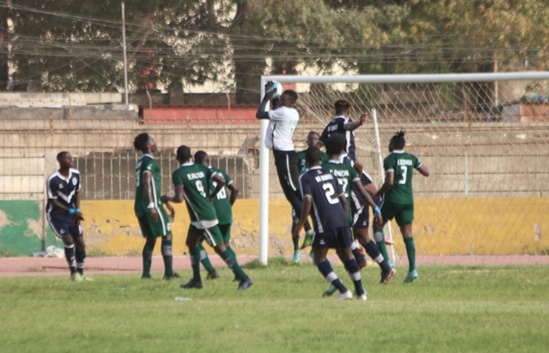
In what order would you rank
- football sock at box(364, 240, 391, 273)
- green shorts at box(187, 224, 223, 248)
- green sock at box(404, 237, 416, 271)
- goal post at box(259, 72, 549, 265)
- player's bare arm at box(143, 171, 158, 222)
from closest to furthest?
green shorts at box(187, 224, 223, 248) → football sock at box(364, 240, 391, 273) → green sock at box(404, 237, 416, 271) → player's bare arm at box(143, 171, 158, 222) → goal post at box(259, 72, 549, 265)

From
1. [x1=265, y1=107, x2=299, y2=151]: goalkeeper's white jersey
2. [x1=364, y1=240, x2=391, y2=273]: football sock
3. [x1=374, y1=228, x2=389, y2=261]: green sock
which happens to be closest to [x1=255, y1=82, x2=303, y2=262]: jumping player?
[x1=265, y1=107, x2=299, y2=151]: goalkeeper's white jersey

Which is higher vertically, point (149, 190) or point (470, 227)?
point (149, 190)

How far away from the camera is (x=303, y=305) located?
459 inches

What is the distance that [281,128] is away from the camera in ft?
51.9

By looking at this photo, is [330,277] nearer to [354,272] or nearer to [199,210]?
[354,272]

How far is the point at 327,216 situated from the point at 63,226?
5200mm

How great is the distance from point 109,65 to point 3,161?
24.3 m

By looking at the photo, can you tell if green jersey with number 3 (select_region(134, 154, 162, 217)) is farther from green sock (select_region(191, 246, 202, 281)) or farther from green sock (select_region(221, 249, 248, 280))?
green sock (select_region(221, 249, 248, 280))

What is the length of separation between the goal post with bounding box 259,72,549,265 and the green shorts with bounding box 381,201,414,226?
5.55 m

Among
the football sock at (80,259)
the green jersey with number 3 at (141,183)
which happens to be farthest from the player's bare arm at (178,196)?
the football sock at (80,259)

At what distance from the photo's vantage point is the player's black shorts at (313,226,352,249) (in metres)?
12.3

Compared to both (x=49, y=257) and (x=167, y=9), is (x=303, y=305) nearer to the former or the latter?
(x=49, y=257)

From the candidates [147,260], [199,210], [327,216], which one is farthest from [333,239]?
[147,260]

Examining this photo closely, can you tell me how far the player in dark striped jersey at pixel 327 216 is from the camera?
40.0 ft
